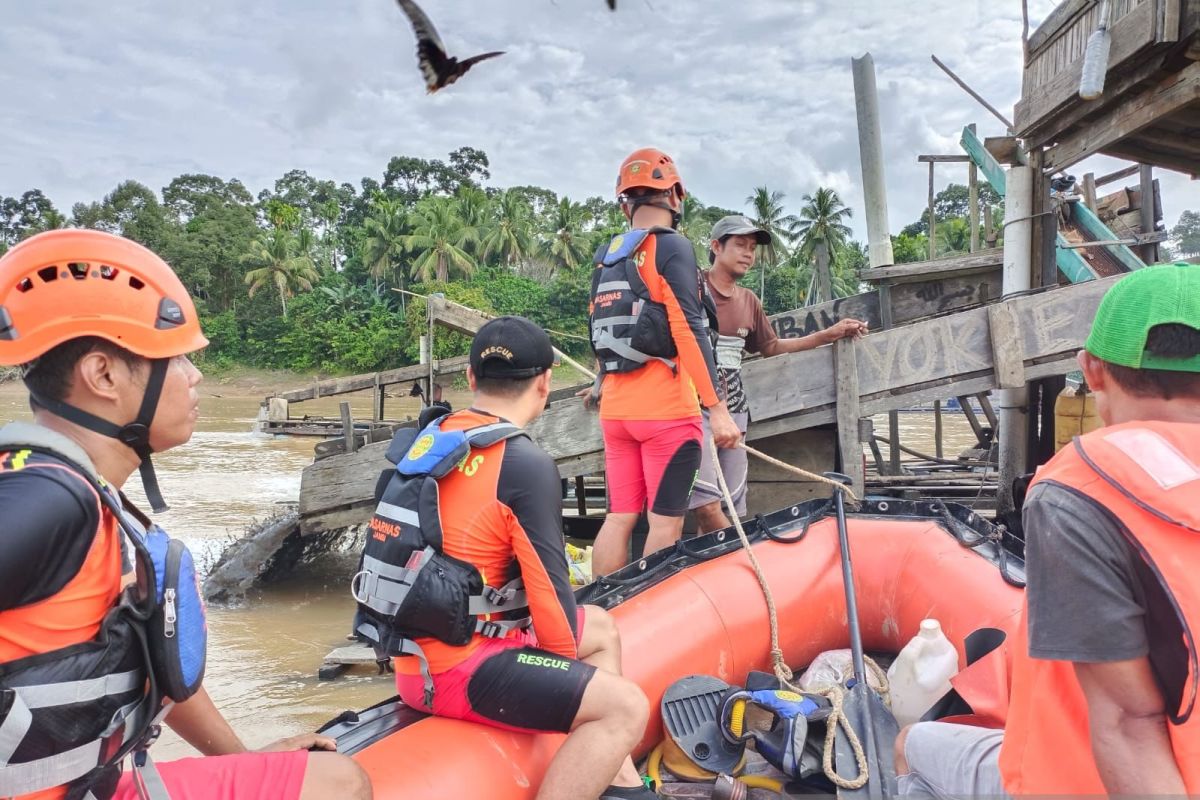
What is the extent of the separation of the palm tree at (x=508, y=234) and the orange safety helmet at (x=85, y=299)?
42890 millimetres

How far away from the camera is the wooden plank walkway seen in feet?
18.0

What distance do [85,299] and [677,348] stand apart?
254 cm

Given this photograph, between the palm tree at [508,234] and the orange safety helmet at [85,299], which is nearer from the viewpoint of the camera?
the orange safety helmet at [85,299]

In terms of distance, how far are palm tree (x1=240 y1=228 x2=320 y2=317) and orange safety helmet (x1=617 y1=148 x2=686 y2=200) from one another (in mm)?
40888

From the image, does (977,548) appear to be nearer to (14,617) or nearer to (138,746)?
(138,746)

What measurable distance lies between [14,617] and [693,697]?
2.18m

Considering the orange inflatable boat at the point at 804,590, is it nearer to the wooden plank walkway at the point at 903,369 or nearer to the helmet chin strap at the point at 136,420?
the helmet chin strap at the point at 136,420

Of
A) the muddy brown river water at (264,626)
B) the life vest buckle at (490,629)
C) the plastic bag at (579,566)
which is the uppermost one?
the life vest buckle at (490,629)

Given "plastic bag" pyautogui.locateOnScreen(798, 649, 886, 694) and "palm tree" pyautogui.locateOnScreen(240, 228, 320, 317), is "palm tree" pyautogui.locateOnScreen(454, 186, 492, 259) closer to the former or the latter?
"palm tree" pyautogui.locateOnScreen(240, 228, 320, 317)

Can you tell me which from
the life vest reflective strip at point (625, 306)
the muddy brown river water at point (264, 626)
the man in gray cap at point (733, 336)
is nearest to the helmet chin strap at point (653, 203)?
the life vest reflective strip at point (625, 306)

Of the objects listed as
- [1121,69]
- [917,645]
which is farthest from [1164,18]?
[917,645]

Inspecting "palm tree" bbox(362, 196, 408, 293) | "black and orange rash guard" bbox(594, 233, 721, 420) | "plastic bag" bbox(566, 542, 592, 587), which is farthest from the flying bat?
"palm tree" bbox(362, 196, 408, 293)

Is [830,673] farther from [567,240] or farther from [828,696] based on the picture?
[567,240]

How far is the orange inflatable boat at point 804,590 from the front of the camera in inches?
123
